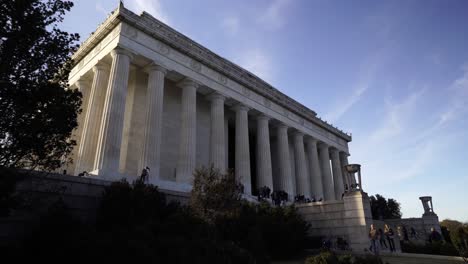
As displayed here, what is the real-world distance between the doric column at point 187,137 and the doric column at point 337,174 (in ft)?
98.1

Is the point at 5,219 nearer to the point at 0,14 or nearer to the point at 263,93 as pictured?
the point at 0,14

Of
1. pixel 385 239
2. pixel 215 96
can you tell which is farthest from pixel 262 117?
pixel 385 239

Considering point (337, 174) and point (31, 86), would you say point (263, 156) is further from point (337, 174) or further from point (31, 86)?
point (31, 86)

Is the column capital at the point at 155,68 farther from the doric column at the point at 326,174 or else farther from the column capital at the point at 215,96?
the doric column at the point at 326,174

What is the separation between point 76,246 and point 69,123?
396 centimetres

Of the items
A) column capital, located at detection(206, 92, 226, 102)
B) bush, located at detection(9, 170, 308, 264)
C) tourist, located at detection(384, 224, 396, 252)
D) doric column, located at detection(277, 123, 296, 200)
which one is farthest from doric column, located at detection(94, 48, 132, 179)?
doric column, located at detection(277, 123, 296, 200)

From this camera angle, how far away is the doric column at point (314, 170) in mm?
45281

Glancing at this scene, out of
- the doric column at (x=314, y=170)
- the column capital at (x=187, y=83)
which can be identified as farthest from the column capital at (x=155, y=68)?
the doric column at (x=314, y=170)

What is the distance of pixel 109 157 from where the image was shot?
2386 centimetres

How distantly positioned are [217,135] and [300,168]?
15.9m

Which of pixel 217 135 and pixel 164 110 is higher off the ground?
pixel 164 110

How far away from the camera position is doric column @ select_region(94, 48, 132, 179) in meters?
23.6

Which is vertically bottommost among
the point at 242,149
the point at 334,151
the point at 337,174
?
the point at 242,149

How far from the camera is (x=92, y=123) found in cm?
2703
